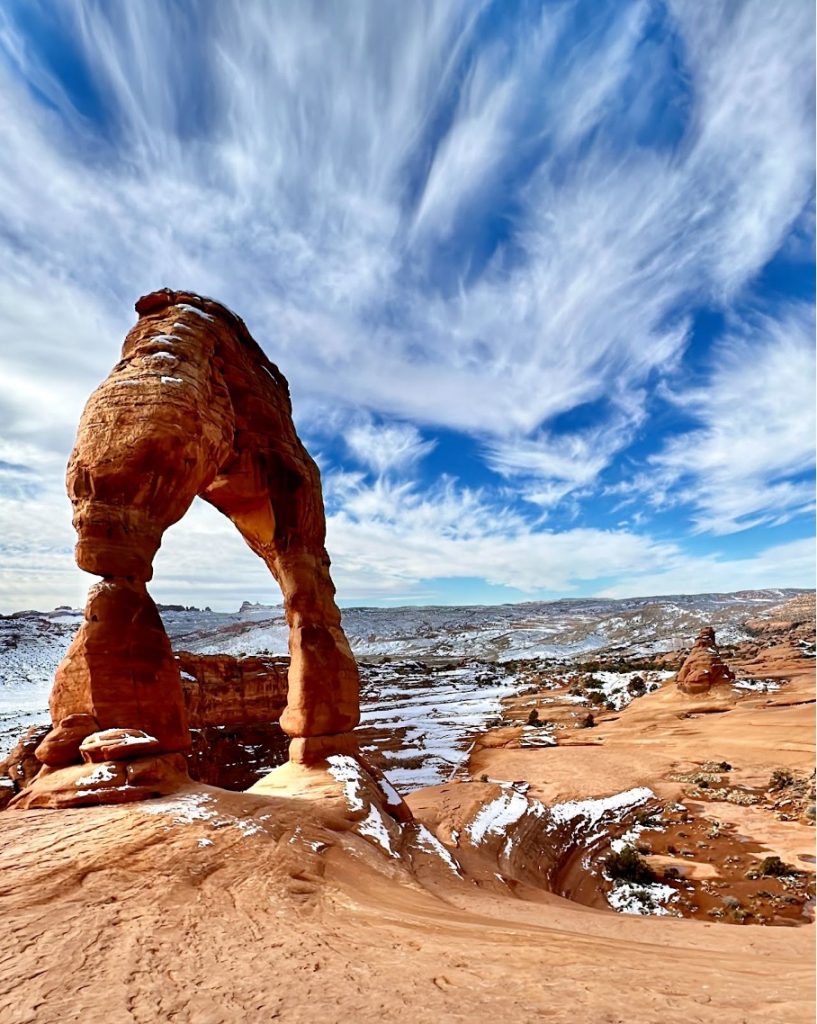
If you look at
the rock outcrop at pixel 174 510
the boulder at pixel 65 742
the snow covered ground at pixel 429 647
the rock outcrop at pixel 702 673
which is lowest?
the snow covered ground at pixel 429 647

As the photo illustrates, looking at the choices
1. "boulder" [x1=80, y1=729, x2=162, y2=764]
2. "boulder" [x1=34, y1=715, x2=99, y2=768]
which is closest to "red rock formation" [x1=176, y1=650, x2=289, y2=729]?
"boulder" [x1=34, y1=715, x2=99, y2=768]

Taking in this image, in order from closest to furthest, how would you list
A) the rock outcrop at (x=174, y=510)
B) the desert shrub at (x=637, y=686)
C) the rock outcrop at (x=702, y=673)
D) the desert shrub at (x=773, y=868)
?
1. the rock outcrop at (x=174, y=510)
2. the desert shrub at (x=773, y=868)
3. the rock outcrop at (x=702, y=673)
4. the desert shrub at (x=637, y=686)

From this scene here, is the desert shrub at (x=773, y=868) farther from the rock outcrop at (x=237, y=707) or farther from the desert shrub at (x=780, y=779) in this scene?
the rock outcrop at (x=237, y=707)

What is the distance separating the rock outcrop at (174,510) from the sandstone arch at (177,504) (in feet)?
0.09

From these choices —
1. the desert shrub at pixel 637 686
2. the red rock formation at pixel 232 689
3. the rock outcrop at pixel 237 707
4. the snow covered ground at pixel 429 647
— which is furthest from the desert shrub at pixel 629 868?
the desert shrub at pixel 637 686

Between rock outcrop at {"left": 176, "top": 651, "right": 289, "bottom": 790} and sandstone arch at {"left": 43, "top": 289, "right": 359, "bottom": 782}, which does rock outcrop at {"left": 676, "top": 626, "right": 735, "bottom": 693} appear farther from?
sandstone arch at {"left": 43, "top": 289, "right": 359, "bottom": 782}

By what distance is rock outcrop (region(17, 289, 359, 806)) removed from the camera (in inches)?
352

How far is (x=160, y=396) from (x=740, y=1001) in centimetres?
1122

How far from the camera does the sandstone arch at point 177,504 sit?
29.8ft

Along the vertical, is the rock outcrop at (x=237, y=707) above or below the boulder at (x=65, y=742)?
below

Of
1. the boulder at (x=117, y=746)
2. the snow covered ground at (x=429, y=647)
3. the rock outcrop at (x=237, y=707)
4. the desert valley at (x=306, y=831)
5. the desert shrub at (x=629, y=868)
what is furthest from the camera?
the snow covered ground at (x=429, y=647)

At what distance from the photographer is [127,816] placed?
631 centimetres

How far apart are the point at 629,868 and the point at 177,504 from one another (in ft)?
40.2

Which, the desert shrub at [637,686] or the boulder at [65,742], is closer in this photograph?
the boulder at [65,742]
